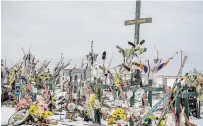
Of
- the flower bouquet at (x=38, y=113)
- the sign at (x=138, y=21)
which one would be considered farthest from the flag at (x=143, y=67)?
the flower bouquet at (x=38, y=113)

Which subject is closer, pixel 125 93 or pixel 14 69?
pixel 125 93

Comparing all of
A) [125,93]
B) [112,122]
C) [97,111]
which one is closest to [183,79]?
[125,93]

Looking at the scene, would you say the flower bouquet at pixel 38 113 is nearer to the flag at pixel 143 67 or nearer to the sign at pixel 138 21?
the flag at pixel 143 67

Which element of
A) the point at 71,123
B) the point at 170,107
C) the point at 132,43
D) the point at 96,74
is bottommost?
the point at 71,123

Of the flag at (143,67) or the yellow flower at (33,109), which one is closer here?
the flag at (143,67)

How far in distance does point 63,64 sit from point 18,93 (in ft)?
7.32

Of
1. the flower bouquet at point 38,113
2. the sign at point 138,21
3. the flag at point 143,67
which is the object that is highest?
the sign at point 138,21

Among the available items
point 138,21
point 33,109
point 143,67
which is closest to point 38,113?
point 33,109

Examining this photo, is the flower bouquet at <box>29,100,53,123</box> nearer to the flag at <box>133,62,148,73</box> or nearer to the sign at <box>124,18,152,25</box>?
the flag at <box>133,62,148,73</box>

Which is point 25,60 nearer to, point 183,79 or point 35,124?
point 35,124

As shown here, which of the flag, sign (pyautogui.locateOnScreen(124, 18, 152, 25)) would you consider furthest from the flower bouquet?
sign (pyautogui.locateOnScreen(124, 18, 152, 25))

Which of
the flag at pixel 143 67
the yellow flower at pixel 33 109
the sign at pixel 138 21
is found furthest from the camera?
the yellow flower at pixel 33 109

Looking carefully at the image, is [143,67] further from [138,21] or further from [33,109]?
[33,109]

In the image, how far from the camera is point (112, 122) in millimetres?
6480
